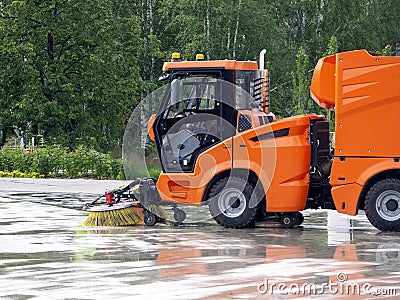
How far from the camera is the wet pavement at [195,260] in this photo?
9.62 metres

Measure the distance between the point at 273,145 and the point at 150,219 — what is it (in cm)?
235

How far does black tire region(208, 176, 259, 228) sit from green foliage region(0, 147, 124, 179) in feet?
35.2

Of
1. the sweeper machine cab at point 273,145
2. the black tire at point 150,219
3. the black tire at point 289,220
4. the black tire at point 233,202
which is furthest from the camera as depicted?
the black tire at point 150,219

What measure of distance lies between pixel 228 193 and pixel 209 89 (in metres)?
1.70

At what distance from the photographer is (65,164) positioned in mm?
27500

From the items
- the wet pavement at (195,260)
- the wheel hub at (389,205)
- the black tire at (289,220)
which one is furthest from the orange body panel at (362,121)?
the black tire at (289,220)

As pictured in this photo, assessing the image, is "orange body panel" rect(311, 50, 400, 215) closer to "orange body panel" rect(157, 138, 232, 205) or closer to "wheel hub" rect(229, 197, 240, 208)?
"wheel hub" rect(229, 197, 240, 208)

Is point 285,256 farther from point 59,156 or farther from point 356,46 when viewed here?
point 356,46

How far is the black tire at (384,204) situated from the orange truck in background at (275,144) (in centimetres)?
1

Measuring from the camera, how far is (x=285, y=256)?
1222 centimetres

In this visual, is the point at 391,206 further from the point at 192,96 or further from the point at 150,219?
the point at 150,219

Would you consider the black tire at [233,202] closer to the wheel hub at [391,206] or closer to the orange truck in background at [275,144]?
the orange truck in background at [275,144]

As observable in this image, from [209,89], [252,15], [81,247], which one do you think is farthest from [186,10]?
[81,247]

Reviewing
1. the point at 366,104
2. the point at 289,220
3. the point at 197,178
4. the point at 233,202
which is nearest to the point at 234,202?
the point at 233,202
